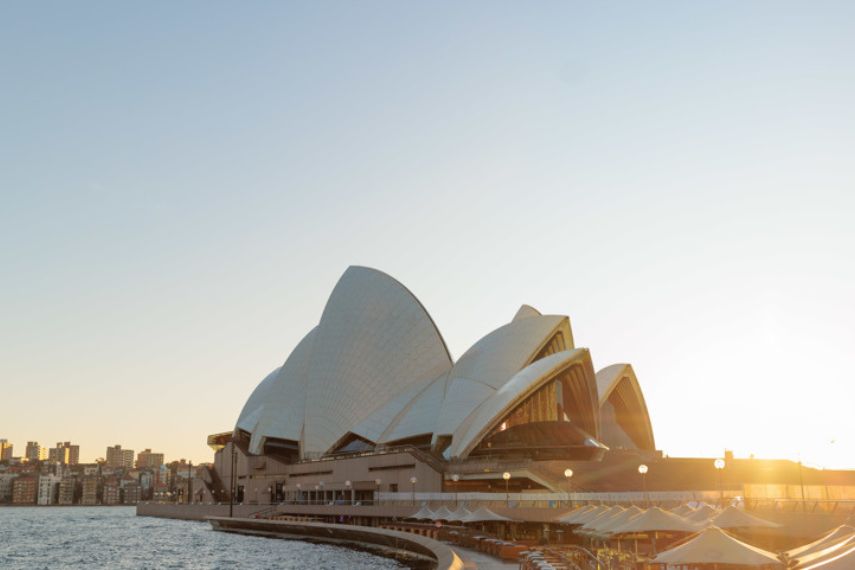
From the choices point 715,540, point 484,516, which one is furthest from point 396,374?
point 715,540

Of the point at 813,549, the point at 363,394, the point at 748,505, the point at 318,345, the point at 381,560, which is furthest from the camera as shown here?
the point at 318,345

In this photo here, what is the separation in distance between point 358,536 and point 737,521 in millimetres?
25251

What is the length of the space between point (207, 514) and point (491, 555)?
64.9m

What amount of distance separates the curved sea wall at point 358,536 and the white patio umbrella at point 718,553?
7319 millimetres

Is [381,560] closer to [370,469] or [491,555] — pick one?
[491,555]

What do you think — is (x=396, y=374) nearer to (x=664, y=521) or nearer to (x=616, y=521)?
(x=616, y=521)

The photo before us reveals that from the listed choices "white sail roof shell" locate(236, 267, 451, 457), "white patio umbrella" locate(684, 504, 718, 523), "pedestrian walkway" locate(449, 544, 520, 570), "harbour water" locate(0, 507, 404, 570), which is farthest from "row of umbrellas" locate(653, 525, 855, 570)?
"white sail roof shell" locate(236, 267, 451, 457)

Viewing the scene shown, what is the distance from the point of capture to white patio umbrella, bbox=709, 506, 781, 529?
76.9 feet

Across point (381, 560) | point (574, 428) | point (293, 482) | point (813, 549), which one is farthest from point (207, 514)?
point (813, 549)

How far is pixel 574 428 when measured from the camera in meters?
59.8

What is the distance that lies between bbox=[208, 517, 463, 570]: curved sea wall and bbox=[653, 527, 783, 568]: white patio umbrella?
7.32m

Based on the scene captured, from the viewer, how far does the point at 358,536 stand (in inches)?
1750

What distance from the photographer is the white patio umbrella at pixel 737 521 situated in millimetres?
23453

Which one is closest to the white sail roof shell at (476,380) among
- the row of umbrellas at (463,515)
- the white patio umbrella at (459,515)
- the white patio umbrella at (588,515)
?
the row of umbrellas at (463,515)
